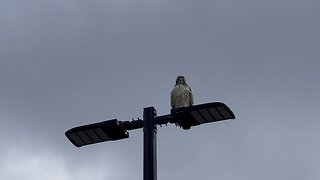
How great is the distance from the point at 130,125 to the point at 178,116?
854mm

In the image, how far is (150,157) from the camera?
10938 millimetres

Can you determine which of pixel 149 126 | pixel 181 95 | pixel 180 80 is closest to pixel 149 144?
pixel 149 126

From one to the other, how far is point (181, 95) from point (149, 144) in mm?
5398

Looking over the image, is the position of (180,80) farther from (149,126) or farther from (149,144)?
(149,144)

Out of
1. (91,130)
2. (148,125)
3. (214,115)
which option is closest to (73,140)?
(91,130)

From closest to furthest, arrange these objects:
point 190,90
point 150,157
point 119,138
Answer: point 150,157
point 119,138
point 190,90

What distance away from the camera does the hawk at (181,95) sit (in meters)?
15.8

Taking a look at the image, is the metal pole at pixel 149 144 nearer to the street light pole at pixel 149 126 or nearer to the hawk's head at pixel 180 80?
the street light pole at pixel 149 126

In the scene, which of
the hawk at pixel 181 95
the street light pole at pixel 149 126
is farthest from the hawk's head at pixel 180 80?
the street light pole at pixel 149 126

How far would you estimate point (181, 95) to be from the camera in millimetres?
16359

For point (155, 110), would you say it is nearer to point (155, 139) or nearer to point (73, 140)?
point (155, 139)

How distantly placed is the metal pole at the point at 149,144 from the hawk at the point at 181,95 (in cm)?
413

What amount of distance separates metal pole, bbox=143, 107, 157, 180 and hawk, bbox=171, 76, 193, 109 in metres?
4.13

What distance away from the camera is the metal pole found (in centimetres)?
1080
